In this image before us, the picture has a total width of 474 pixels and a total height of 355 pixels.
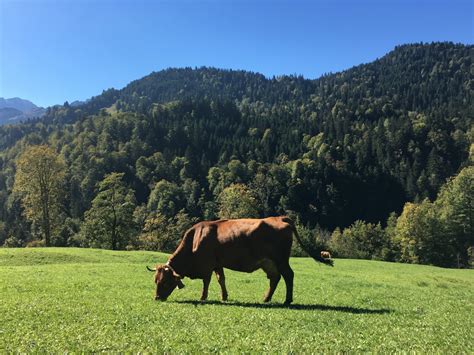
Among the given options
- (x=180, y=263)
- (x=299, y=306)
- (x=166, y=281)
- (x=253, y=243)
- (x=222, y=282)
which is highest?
(x=253, y=243)

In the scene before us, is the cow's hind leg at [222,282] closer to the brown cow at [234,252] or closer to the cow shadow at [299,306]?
the brown cow at [234,252]

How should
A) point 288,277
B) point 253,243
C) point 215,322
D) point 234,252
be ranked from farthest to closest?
point 234,252, point 253,243, point 288,277, point 215,322

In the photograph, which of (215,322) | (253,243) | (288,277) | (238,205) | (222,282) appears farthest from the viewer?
(238,205)

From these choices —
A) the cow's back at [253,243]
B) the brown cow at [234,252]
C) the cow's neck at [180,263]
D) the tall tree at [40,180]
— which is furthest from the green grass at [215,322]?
the tall tree at [40,180]

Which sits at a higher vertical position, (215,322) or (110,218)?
(215,322)

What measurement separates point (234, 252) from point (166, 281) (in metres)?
3.11

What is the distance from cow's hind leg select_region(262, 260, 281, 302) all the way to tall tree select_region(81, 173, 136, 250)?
66109mm

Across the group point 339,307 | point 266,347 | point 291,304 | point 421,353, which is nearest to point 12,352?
point 266,347

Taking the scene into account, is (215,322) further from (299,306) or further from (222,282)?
(222,282)

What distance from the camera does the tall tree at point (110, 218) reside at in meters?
81.4

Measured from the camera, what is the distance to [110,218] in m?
82.2

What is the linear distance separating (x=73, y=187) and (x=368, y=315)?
191m

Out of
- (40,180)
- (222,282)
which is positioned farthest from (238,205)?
(222,282)

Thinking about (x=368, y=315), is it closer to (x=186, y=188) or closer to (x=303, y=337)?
(x=303, y=337)
